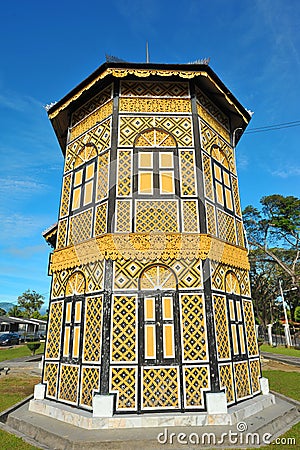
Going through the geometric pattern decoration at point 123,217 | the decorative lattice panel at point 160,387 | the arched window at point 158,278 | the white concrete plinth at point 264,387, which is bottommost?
the white concrete plinth at point 264,387

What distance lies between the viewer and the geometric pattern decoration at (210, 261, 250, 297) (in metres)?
7.76

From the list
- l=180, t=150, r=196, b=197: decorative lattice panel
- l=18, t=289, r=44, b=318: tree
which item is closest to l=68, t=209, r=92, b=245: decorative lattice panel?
l=180, t=150, r=196, b=197: decorative lattice panel

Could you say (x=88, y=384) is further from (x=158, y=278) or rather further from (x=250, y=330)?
(x=250, y=330)

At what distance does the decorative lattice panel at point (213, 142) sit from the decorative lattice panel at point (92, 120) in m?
2.63

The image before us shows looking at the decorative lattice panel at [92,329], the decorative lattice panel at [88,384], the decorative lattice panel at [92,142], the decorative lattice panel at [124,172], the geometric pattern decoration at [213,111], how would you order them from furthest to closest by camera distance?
the geometric pattern decoration at [213,111] → the decorative lattice panel at [92,142] → the decorative lattice panel at [124,172] → the decorative lattice panel at [92,329] → the decorative lattice panel at [88,384]

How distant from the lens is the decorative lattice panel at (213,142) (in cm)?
898

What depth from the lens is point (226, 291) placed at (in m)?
8.13

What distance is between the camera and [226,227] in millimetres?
9023

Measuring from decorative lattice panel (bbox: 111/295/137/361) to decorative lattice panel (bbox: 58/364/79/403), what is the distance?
4.17 ft

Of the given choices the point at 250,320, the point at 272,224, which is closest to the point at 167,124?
the point at 250,320

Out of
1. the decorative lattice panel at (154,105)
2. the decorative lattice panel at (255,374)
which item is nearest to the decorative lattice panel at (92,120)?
the decorative lattice panel at (154,105)

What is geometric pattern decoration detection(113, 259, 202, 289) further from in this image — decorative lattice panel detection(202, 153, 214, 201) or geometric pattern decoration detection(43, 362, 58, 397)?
geometric pattern decoration detection(43, 362, 58, 397)

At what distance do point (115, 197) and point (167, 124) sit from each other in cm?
253

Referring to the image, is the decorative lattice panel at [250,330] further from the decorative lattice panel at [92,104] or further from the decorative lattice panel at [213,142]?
the decorative lattice panel at [92,104]
